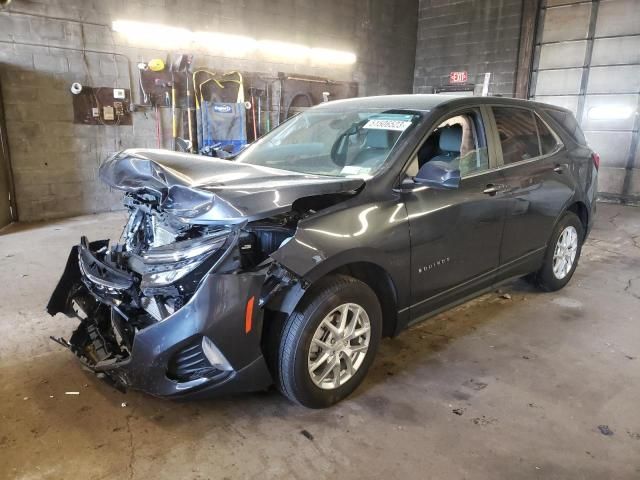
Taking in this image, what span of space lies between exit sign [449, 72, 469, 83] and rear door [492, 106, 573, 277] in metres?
8.16

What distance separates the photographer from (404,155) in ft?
8.30

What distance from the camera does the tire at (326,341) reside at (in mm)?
2117

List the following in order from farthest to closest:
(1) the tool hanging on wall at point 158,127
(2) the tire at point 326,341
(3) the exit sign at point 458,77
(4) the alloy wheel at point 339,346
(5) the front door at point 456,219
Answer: (3) the exit sign at point 458,77 < (1) the tool hanging on wall at point 158,127 < (5) the front door at point 456,219 < (4) the alloy wheel at point 339,346 < (2) the tire at point 326,341

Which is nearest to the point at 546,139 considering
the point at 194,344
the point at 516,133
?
the point at 516,133

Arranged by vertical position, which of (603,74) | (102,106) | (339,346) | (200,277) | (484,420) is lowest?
(484,420)

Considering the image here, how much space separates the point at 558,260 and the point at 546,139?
1.01m

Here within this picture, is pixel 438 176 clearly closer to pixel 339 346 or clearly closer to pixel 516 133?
pixel 339 346

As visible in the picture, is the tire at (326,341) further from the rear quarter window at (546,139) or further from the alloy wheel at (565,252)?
the alloy wheel at (565,252)

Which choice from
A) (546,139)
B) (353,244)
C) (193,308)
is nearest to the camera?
(193,308)

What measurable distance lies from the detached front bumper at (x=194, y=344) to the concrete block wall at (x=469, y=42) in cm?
1018

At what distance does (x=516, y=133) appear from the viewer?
3.29m

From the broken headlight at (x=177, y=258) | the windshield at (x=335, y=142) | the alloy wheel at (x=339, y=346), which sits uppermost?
the windshield at (x=335, y=142)

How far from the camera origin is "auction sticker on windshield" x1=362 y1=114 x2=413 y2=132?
2.70 meters

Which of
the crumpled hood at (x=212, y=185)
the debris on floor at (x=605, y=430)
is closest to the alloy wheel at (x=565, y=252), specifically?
the debris on floor at (x=605, y=430)
